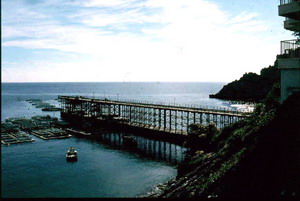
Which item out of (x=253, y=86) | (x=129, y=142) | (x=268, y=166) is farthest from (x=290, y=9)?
(x=253, y=86)

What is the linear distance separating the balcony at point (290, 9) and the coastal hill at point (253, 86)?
11240 cm

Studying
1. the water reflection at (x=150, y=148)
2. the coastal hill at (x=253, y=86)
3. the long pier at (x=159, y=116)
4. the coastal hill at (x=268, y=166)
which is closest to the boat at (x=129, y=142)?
the water reflection at (x=150, y=148)

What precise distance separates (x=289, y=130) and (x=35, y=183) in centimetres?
2999

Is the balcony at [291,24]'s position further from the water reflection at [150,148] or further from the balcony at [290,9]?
the water reflection at [150,148]

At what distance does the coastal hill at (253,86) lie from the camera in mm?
129500

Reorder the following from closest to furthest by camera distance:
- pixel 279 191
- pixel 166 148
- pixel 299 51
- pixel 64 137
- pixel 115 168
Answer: pixel 279 191 → pixel 299 51 → pixel 115 168 → pixel 166 148 → pixel 64 137

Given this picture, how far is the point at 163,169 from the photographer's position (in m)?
40.4

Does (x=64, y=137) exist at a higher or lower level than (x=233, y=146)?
lower

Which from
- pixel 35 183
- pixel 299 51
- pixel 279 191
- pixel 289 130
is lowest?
pixel 35 183

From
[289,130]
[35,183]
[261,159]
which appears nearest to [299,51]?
[289,130]

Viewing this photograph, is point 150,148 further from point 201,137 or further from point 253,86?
point 253,86

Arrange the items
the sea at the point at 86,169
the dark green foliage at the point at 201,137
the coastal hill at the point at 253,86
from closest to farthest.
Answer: the sea at the point at 86,169 → the dark green foliage at the point at 201,137 → the coastal hill at the point at 253,86

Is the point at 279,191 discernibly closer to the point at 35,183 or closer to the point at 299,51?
the point at 299,51

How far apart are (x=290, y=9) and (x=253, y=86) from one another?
128 metres
